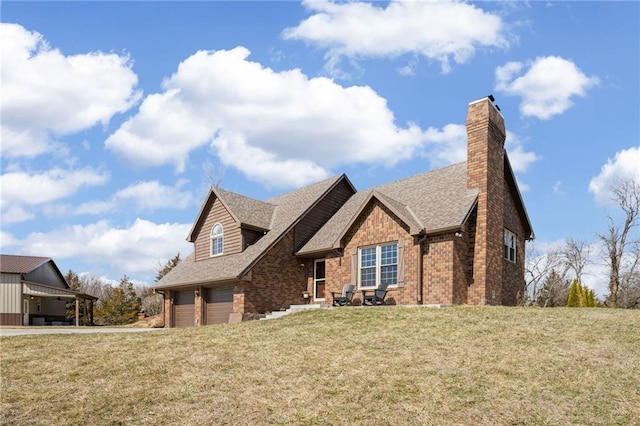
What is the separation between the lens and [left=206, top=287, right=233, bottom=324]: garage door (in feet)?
78.5

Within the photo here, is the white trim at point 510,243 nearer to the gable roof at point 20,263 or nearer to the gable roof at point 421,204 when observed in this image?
the gable roof at point 421,204

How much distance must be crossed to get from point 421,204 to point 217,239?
1065 centimetres

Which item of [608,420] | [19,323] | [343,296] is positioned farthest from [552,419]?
[19,323]

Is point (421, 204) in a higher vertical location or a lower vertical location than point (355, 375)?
higher

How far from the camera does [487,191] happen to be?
20.2 m

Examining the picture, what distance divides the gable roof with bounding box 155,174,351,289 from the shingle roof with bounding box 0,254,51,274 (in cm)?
1790

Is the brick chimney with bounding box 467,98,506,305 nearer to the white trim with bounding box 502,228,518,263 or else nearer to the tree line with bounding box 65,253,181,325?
the white trim with bounding box 502,228,518,263

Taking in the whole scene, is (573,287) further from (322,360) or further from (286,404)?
(286,404)

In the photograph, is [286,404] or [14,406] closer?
[286,404]

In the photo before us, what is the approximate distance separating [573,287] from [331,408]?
23.2 meters

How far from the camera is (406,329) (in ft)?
47.2

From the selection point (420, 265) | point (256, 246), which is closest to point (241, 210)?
point (256, 246)

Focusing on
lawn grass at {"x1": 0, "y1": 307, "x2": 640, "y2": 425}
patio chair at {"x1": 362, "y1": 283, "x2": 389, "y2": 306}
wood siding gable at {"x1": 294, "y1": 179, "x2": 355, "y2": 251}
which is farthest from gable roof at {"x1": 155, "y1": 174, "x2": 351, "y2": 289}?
lawn grass at {"x1": 0, "y1": 307, "x2": 640, "y2": 425}

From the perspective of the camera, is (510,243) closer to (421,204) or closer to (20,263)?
(421,204)
